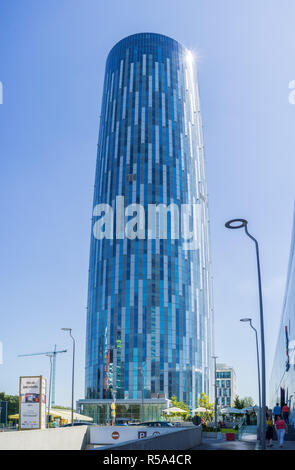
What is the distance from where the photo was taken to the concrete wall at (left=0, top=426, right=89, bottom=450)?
24.3 meters

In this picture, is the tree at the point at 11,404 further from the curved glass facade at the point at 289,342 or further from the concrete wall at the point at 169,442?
the concrete wall at the point at 169,442

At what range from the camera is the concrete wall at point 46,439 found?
2427 centimetres

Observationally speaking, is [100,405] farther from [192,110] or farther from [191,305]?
[192,110]

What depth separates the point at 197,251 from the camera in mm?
133625

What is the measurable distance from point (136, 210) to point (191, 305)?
86.5 feet

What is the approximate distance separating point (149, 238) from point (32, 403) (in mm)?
87348

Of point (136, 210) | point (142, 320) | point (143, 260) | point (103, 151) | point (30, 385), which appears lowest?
point (30, 385)

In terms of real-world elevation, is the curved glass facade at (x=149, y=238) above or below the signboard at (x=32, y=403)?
above

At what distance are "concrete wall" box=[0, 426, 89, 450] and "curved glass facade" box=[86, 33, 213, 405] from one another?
3180 inches

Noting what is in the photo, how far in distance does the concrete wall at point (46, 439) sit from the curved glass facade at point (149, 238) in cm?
8078

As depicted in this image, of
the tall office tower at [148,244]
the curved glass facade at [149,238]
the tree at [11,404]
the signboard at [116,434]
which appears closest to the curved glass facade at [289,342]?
the signboard at [116,434]

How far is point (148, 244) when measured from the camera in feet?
409

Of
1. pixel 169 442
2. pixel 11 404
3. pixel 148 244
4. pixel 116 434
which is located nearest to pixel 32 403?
pixel 116 434
